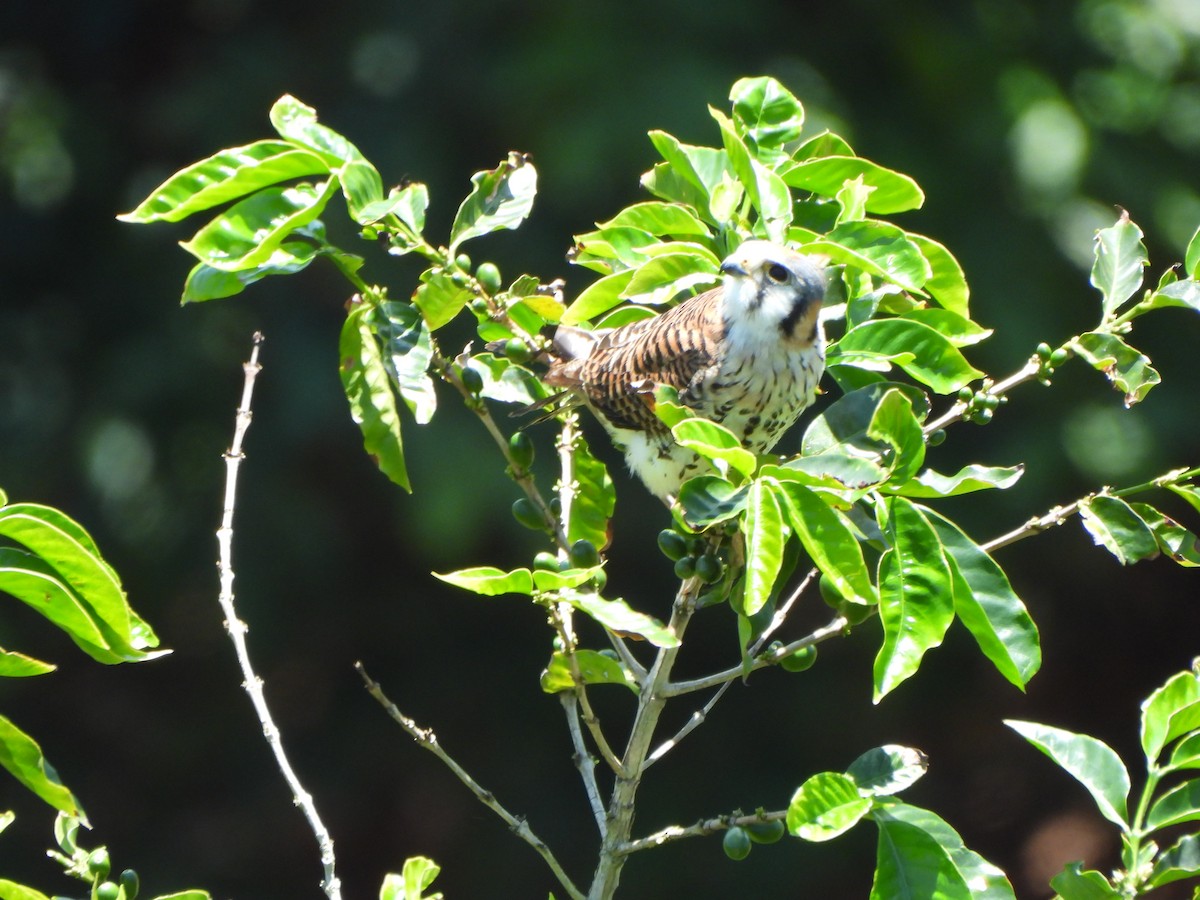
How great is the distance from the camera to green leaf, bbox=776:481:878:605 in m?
0.94

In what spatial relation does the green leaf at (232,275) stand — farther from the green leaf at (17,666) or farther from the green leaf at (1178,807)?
the green leaf at (1178,807)

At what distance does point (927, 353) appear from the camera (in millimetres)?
1111

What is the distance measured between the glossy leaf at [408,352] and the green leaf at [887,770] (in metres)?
0.45

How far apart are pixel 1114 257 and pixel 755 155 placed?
0.33 metres

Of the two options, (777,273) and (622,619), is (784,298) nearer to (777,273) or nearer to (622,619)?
(777,273)

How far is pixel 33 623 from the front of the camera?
374 cm

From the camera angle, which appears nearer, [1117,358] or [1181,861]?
[1181,861]

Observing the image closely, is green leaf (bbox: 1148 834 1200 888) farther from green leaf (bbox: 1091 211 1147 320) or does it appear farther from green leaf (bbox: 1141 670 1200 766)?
green leaf (bbox: 1091 211 1147 320)

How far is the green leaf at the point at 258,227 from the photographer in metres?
1.07

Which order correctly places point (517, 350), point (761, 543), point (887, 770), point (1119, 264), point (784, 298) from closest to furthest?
point (761, 543), point (887, 770), point (1119, 264), point (517, 350), point (784, 298)

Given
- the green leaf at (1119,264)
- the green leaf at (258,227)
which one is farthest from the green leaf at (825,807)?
the green leaf at (258,227)

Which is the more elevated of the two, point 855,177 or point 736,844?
point 855,177

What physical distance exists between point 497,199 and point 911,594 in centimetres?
52

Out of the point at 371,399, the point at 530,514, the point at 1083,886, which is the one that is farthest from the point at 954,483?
the point at 371,399
